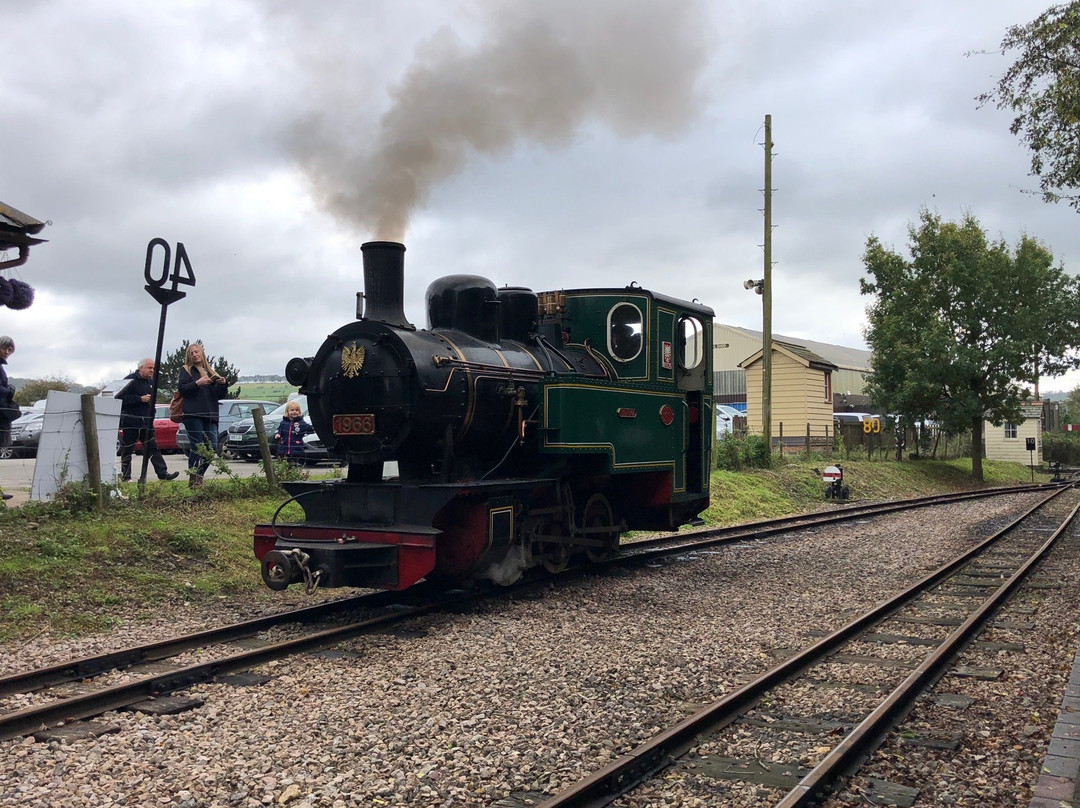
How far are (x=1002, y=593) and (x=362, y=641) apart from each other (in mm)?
5591

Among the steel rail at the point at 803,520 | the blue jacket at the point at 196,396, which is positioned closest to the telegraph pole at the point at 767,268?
the steel rail at the point at 803,520

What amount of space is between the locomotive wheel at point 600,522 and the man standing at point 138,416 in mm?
4495

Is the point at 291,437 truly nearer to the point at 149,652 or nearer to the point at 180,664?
the point at 149,652

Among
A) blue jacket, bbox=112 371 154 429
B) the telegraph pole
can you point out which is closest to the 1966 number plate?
blue jacket, bbox=112 371 154 429

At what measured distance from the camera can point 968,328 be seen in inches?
1052

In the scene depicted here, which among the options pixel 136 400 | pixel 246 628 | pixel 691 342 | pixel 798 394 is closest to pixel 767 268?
pixel 798 394

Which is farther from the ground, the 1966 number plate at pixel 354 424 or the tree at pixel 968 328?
the tree at pixel 968 328

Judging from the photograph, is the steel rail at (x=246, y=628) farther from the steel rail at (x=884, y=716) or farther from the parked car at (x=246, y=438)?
the parked car at (x=246, y=438)

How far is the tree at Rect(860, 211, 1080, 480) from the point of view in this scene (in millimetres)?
25938

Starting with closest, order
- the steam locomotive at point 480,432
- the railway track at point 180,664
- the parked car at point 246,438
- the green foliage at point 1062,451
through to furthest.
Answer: the railway track at point 180,664, the steam locomotive at point 480,432, the parked car at point 246,438, the green foliage at point 1062,451

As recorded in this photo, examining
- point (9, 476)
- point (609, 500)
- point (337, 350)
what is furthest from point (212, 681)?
point (9, 476)

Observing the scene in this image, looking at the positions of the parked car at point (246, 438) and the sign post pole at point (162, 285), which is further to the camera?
the parked car at point (246, 438)

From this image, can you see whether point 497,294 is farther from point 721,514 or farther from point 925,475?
point 925,475

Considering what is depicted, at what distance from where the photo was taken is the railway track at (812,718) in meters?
3.73
